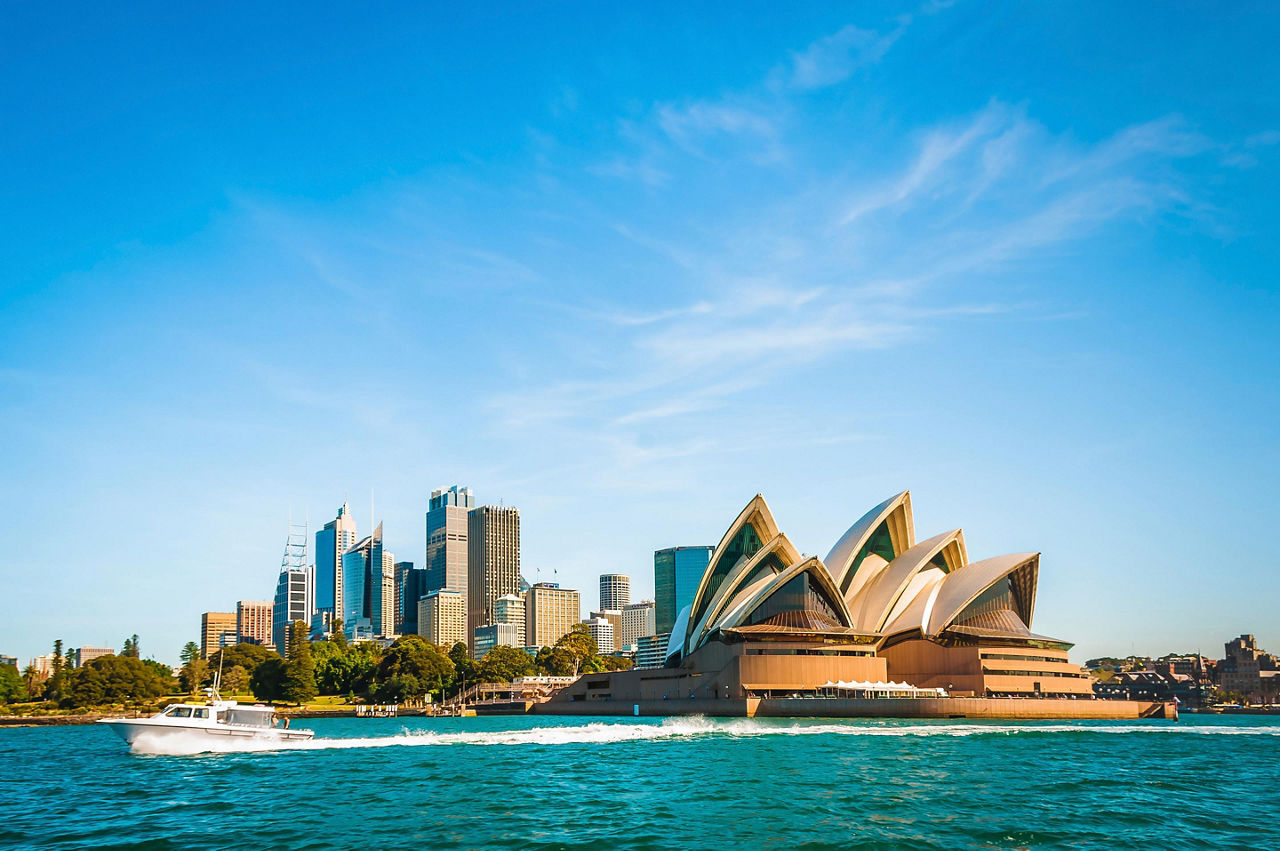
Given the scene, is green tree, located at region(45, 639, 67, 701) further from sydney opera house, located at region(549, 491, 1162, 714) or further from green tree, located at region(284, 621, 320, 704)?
sydney opera house, located at region(549, 491, 1162, 714)

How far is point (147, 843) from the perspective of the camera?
22547 millimetres

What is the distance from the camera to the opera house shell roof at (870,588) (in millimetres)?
91250

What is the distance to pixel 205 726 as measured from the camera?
147 ft

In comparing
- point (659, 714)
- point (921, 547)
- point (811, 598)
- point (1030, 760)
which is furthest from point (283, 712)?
point (1030, 760)

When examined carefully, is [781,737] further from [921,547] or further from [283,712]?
[283,712]

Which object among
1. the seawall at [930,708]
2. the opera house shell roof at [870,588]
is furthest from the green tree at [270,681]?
the seawall at [930,708]

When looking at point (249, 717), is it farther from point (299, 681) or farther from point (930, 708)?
point (299, 681)

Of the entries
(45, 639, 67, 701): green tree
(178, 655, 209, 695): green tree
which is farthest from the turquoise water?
(178, 655, 209, 695): green tree

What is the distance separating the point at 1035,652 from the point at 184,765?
248 feet

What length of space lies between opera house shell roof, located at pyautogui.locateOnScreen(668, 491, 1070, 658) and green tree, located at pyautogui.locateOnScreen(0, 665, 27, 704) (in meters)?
75.0

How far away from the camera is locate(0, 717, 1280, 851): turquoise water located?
2266 cm

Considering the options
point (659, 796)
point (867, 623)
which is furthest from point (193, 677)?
point (659, 796)

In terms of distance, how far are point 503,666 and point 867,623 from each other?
62.2 m

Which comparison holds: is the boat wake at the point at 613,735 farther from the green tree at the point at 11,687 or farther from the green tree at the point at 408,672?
the green tree at the point at 11,687
